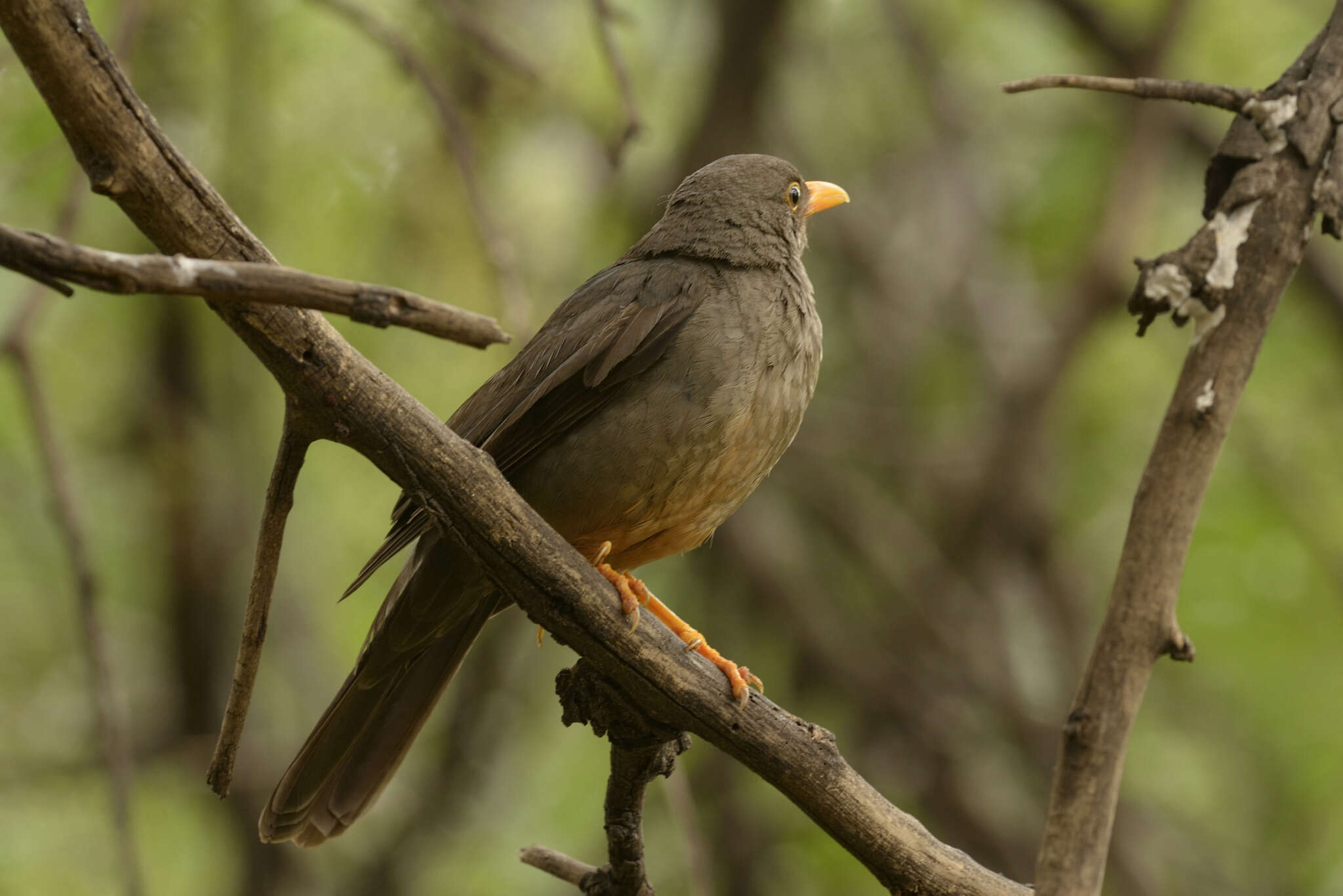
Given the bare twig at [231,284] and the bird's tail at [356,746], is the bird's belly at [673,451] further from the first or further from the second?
the bare twig at [231,284]

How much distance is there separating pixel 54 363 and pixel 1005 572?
509 centimetres

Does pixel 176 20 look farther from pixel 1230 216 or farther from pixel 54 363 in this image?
pixel 1230 216

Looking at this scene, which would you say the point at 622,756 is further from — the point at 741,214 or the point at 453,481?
the point at 741,214

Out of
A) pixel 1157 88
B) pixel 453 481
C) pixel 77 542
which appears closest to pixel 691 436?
pixel 453 481

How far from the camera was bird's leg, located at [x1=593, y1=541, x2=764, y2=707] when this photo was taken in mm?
2998

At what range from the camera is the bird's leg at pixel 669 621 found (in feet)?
9.84

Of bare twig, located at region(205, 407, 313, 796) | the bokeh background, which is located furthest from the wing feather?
the bokeh background

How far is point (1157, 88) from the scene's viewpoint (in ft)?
8.39

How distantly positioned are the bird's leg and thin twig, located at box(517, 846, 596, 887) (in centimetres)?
61

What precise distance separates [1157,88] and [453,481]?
1.57 meters

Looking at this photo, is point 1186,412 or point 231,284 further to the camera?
point 1186,412

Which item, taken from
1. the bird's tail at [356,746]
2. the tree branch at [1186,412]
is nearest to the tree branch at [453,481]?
the tree branch at [1186,412]

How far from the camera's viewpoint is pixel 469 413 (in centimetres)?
396

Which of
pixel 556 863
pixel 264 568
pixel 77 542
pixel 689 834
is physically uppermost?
pixel 689 834
